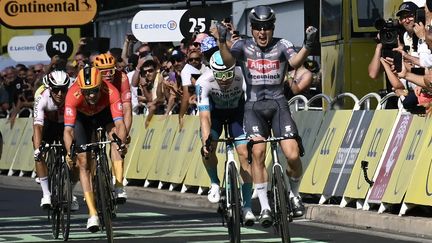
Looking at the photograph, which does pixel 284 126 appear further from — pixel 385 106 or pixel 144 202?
pixel 144 202

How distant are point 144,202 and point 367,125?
574cm

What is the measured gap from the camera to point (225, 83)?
597 inches

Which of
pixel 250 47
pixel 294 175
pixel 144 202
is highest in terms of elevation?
pixel 250 47

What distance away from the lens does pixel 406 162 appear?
53.6 ft

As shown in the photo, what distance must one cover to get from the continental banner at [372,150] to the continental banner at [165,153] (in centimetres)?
574

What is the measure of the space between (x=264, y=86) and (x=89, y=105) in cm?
220

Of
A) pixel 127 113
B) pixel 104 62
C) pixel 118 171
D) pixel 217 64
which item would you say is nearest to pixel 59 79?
pixel 104 62

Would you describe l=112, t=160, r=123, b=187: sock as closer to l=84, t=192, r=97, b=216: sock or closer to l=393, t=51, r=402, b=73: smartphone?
l=84, t=192, r=97, b=216: sock

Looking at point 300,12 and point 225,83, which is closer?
point 225,83

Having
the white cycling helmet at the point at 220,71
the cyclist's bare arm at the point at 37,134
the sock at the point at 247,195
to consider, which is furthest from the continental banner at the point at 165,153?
the sock at the point at 247,195

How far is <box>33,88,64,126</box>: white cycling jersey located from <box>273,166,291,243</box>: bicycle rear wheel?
4.61m

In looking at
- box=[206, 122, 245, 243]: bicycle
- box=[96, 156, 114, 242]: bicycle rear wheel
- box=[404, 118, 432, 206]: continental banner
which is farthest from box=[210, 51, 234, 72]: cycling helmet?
box=[404, 118, 432, 206]: continental banner

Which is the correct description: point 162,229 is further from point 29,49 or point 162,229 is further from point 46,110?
point 29,49

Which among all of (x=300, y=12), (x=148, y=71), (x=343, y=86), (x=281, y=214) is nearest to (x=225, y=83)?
(x=281, y=214)
